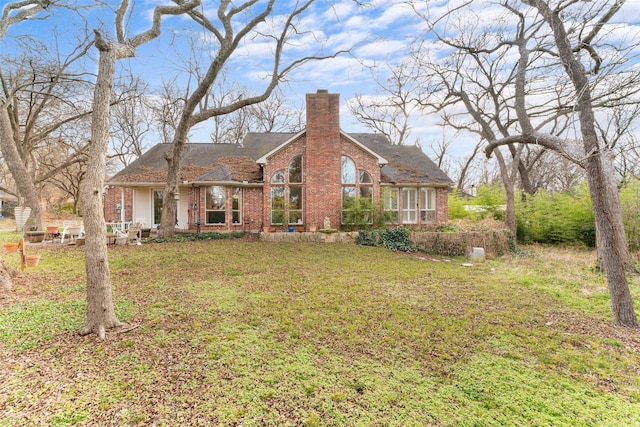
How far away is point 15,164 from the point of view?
501 inches

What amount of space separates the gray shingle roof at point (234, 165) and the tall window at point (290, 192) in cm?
115

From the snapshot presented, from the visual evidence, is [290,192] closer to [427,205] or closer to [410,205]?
[410,205]

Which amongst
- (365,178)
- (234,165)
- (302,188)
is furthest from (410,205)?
(234,165)

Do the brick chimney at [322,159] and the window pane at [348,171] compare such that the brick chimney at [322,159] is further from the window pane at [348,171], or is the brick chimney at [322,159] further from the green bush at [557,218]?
the green bush at [557,218]

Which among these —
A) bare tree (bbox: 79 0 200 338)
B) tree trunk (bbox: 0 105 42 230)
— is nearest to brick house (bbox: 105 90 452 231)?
tree trunk (bbox: 0 105 42 230)

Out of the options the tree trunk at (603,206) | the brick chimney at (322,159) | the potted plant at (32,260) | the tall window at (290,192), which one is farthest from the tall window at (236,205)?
the tree trunk at (603,206)

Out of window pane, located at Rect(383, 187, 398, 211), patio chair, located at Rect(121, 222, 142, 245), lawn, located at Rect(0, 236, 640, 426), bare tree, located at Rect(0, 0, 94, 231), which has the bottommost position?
lawn, located at Rect(0, 236, 640, 426)

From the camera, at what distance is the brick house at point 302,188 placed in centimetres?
1427

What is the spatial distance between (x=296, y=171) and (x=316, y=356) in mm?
11624

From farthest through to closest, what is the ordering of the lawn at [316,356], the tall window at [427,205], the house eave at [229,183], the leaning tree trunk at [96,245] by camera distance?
1. the tall window at [427,205]
2. the house eave at [229,183]
3. the leaning tree trunk at [96,245]
4. the lawn at [316,356]

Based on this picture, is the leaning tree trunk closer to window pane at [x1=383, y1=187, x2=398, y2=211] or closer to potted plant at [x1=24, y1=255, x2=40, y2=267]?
potted plant at [x1=24, y1=255, x2=40, y2=267]

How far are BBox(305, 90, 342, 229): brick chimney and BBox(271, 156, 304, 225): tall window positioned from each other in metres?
0.49

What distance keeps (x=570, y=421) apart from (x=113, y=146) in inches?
1198

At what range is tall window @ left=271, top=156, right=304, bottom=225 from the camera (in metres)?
14.4
